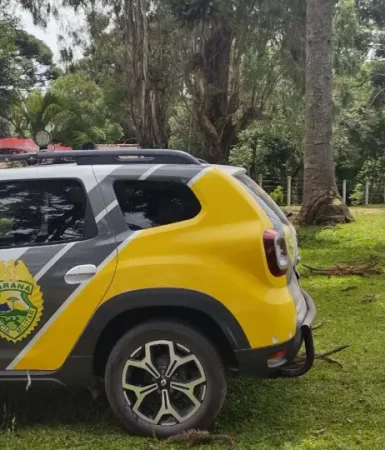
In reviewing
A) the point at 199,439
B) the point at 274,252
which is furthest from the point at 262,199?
the point at 199,439

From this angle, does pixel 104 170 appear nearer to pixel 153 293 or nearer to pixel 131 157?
pixel 131 157

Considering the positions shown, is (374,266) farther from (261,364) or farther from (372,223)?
(261,364)

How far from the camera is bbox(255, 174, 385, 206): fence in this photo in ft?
80.0

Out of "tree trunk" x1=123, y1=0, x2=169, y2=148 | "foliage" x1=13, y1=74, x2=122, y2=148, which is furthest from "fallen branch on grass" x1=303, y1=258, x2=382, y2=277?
"foliage" x1=13, y1=74, x2=122, y2=148

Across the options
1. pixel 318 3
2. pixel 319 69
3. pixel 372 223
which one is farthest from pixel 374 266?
pixel 318 3

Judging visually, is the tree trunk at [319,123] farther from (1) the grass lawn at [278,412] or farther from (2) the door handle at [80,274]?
(2) the door handle at [80,274]

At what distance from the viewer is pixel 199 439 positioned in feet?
10.7

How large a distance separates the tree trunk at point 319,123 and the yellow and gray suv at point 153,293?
8.56 metres

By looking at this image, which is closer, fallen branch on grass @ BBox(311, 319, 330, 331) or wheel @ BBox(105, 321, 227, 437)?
wheel @ BBox(105, 321, 227, 437)

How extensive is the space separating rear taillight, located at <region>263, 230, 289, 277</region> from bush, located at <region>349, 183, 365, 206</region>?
22171 millimetres

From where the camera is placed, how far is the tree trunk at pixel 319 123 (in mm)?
11570

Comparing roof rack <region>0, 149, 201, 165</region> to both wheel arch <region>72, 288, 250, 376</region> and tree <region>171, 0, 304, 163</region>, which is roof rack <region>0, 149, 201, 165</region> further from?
tree <region>171, 0, 304, 163</region>

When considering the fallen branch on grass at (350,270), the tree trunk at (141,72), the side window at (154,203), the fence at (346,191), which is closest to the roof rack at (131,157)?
the side window at (154,203)

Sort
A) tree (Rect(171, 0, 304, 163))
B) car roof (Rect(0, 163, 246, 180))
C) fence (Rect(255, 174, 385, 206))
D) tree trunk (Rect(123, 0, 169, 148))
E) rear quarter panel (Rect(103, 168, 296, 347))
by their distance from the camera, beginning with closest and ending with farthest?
rear quarter panel (Rect(103, 168, 296, 347)) < car roof (Rect(0, 163, 246, 180)) < tree (Rect(171, 0, 304, 163)) < tree trunk (Rect(123, 0, 169, 148)) < fence (Rect(255, 174, 385, 206))
